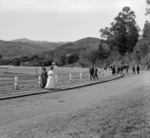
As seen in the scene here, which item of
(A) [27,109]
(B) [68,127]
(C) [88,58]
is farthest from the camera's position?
(C) [88,58]

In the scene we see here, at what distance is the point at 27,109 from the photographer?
37.1ft

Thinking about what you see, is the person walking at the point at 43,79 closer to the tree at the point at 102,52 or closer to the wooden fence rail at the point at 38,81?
the wooden fence rail at the point at 38,81

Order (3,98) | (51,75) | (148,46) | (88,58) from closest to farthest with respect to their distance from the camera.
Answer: (3,98)
(51,75)
(148,46)
(88,58)

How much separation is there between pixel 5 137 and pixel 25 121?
1.92 meters

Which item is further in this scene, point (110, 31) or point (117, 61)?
point (117, 61)

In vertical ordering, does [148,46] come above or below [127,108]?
above

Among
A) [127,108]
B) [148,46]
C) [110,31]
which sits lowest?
[127,108]

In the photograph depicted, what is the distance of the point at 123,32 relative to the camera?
98688mm

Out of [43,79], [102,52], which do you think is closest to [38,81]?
[43,79]

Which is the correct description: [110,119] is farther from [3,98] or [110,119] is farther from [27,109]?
[3,98]

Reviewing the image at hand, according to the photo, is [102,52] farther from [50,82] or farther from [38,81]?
[50,82]

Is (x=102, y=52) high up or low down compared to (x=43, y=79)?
up

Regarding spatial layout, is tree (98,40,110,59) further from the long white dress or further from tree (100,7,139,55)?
the long white dress

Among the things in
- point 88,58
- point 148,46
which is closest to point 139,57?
point 148,46
